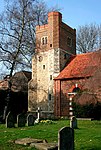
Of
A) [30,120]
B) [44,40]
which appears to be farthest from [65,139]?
[44,40]

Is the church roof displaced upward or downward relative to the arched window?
downward

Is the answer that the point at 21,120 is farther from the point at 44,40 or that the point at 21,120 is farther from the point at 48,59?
the point at 44,40

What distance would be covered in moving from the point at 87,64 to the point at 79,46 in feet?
51.9

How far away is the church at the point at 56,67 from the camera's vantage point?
3278 centimetres

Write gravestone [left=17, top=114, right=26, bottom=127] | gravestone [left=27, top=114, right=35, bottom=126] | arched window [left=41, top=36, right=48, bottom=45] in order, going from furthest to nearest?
arched window [left=41, top=36, right=48, bottom=45]
gravestone [left=27, top=114, right=35, bottom=126]
gravestone [left=17, top=114, right=26, bottom=127]

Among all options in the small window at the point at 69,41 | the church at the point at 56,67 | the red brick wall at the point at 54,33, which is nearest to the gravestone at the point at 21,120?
the church at the point at 56,67

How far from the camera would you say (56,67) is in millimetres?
34656

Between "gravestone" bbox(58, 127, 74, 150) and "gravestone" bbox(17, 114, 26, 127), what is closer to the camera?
"gravestone" bbox(58, 127, 74, 150)

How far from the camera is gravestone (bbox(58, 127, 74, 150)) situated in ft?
29.3

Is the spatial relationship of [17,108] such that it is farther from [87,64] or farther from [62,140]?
[62,140]

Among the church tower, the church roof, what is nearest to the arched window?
the church tower

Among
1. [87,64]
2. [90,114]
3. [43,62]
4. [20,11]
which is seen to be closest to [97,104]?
[90,114]

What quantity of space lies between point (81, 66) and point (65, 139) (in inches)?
993

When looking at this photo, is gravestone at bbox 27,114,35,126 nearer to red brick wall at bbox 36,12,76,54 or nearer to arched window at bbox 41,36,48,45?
red brick wall at bbox 36,12,76,54
